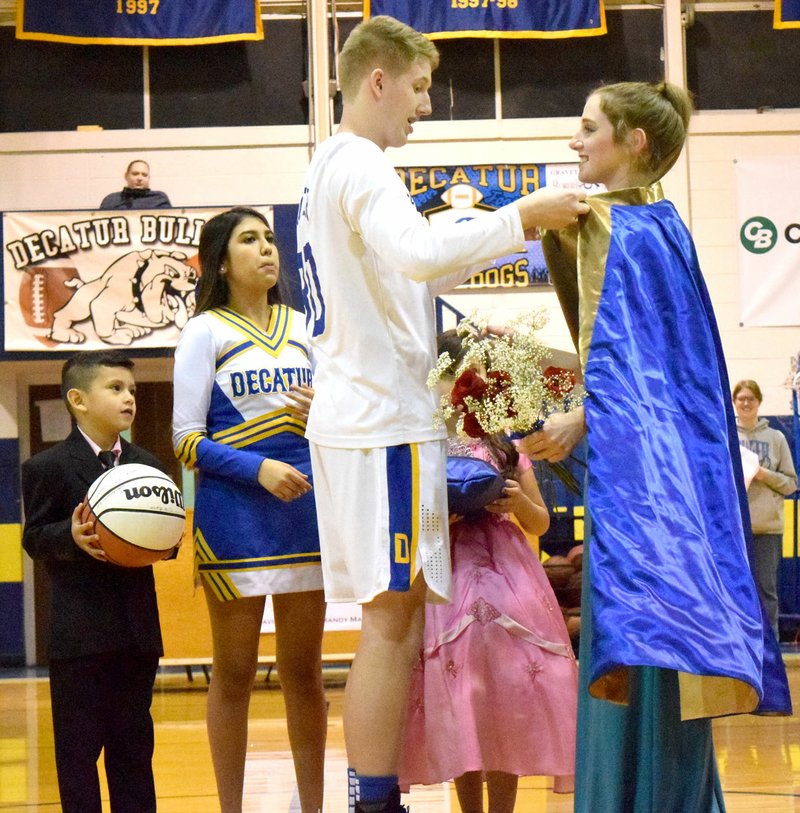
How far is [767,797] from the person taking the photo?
12.7 feet

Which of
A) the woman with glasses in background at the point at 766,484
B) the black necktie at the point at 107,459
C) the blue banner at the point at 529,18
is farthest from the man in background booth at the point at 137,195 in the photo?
Result: the black necktie at the point at 107,459

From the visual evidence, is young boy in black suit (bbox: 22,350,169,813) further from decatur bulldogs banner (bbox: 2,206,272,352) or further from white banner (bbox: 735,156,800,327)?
white banner (bbox: 735,156,800,327)

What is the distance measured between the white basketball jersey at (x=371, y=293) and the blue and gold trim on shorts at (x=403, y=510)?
0.11 feet

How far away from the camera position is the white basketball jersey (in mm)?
2420

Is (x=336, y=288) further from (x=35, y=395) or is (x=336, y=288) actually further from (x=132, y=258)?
(x=35, y=395)

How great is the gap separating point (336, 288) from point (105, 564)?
3.72 ft

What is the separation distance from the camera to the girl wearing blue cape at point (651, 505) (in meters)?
2.33

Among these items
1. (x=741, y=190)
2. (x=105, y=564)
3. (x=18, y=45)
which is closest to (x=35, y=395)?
(x=18, y=45)

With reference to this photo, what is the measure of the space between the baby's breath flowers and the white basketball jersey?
0.28 ft

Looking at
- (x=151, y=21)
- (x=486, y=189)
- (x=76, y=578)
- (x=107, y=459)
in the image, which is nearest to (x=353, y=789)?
(x=76, y=578)

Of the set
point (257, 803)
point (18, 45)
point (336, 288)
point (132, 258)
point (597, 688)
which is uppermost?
point (18, 45)

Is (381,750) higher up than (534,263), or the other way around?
(534,263)

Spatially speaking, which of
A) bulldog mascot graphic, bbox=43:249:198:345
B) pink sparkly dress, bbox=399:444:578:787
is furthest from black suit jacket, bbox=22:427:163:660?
bulldog mascot graphic, bbox=43:249:198:345

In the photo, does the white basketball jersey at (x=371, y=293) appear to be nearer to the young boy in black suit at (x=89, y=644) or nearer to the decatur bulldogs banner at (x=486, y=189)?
the young boy in black suit at (x=89, y=644)
